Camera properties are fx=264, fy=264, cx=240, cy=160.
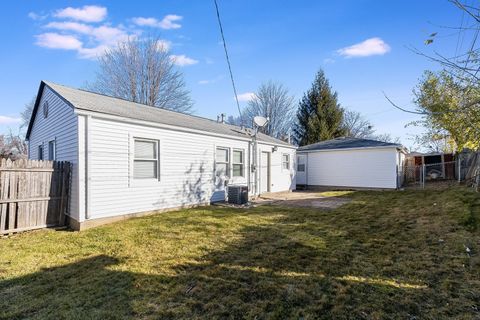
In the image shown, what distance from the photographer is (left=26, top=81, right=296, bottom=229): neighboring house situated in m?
6.79

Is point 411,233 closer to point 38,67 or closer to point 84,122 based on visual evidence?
point 84,122

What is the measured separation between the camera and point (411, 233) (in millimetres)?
5648

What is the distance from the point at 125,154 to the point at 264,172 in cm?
772

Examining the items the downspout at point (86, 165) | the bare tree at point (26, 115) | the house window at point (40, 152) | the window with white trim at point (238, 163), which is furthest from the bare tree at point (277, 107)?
the downspout at point (86, 165)

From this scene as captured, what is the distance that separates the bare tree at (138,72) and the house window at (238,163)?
1457cm

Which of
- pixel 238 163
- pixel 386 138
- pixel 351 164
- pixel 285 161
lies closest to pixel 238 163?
pixel 238 163

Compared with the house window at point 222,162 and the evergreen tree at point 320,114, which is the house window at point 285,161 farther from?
the evergreen tree at point 320,114

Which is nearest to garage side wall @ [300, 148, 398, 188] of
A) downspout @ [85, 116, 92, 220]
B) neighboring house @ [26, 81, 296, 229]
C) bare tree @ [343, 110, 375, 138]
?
neighboring house @ [26, 81, 296, 229]

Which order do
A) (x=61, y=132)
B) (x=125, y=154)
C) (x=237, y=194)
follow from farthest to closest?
(x=237, y=194)
(x=61, y=132)
(x=125, y=154)

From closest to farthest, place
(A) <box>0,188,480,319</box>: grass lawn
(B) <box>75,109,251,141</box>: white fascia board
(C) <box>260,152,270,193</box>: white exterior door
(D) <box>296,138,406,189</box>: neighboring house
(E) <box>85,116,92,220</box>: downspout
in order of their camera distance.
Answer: (A) <box>0,188,480,319</box>: grass lawn
(E) <box>85,116,92,220</box>: downspout
(B) <box>75,109,251,141</box>: white fascia board
(C) <box>260,152,270,193</box>: white exterior door
(D) <box>296,138,406,189</box>: neighboring house

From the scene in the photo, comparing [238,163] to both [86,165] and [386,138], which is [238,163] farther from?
[386,138]

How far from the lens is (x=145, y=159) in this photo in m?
8.19

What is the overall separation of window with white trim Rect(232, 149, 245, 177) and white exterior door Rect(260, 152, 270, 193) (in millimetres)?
1548

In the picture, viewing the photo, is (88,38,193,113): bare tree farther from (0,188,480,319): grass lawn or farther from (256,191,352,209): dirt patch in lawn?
(0,188,480,319): grass lawn
